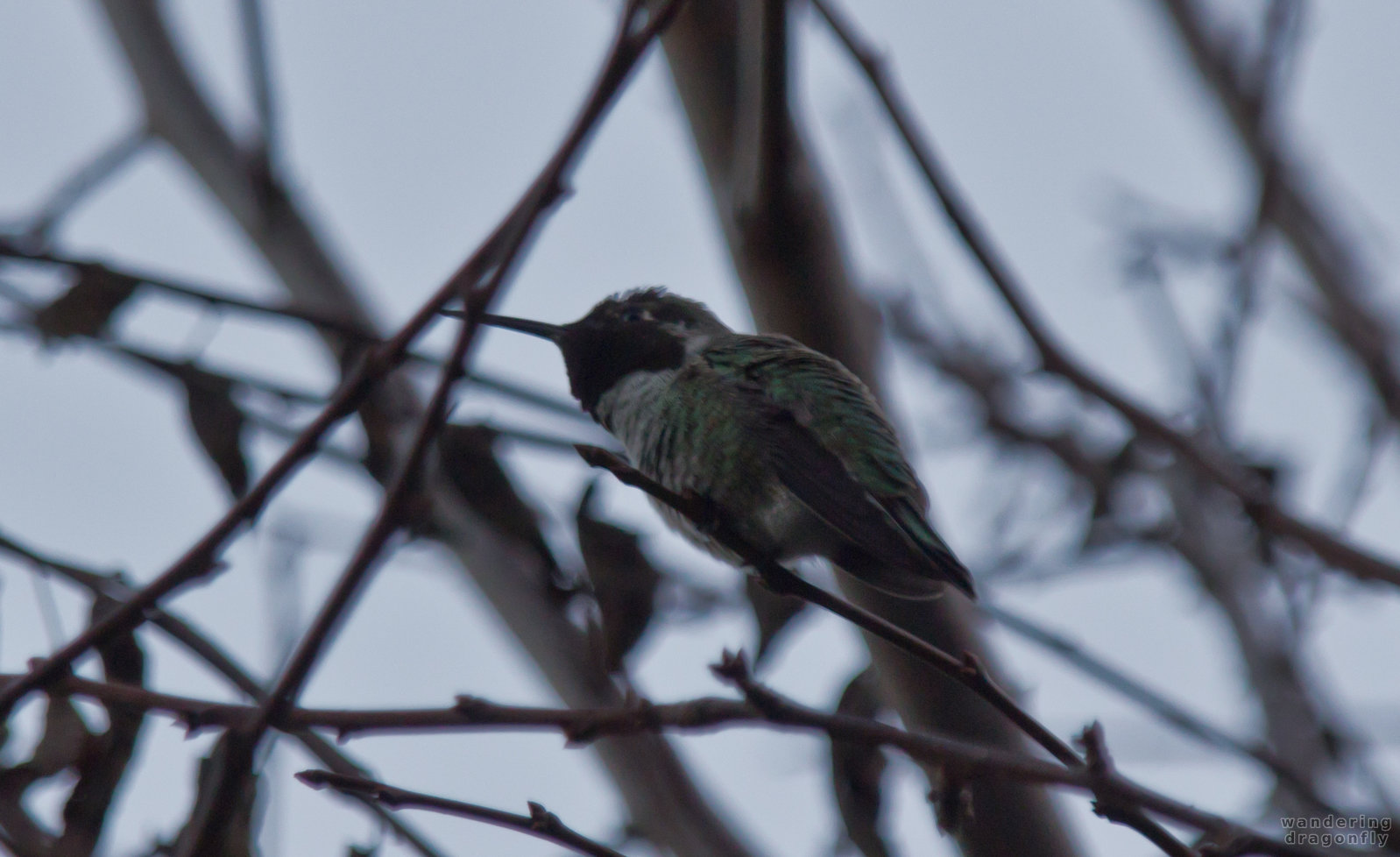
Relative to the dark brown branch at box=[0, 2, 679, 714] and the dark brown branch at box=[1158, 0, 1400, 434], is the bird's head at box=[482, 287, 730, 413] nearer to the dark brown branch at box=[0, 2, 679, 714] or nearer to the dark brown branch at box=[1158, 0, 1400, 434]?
the dark brown branch at box=[0, 2, 679, 714]

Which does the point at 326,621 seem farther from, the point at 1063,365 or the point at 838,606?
the point at 1063,365

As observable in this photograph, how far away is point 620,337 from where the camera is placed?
4.25 meters

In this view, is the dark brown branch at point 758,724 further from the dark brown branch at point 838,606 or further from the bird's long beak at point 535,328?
the bird's long beak at point 535,328

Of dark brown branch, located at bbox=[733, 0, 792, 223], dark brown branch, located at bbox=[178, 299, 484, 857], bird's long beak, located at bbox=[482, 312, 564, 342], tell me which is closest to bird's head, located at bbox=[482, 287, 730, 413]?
bird's long beak, located at bbox=[482, 312, 564, 342]

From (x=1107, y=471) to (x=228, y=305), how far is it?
3.67 meters

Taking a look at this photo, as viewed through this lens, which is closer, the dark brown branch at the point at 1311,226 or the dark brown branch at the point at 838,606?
the dark brown branch at the point at 838,606

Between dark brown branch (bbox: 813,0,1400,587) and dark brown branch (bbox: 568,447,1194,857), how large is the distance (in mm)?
956

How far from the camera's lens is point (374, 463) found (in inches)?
148

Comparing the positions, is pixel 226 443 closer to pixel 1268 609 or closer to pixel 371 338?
pixel 371 338

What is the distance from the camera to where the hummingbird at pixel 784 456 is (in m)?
3.19

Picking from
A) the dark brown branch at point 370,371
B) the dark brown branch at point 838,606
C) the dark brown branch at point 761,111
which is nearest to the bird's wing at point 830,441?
the dark brown branch at point 838,606

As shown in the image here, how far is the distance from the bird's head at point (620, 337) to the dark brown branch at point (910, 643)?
137 centimetres

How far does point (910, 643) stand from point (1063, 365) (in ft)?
5.07

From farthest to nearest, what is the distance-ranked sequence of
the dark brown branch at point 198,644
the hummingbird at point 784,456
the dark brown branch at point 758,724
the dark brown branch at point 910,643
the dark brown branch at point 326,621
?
the hummingbird at point 784,456
the dark brown branch at point 198,644
the dark brown branch at point 326,621
the dark brown branch at point 910,643
the dark brown branch at point 758,724
